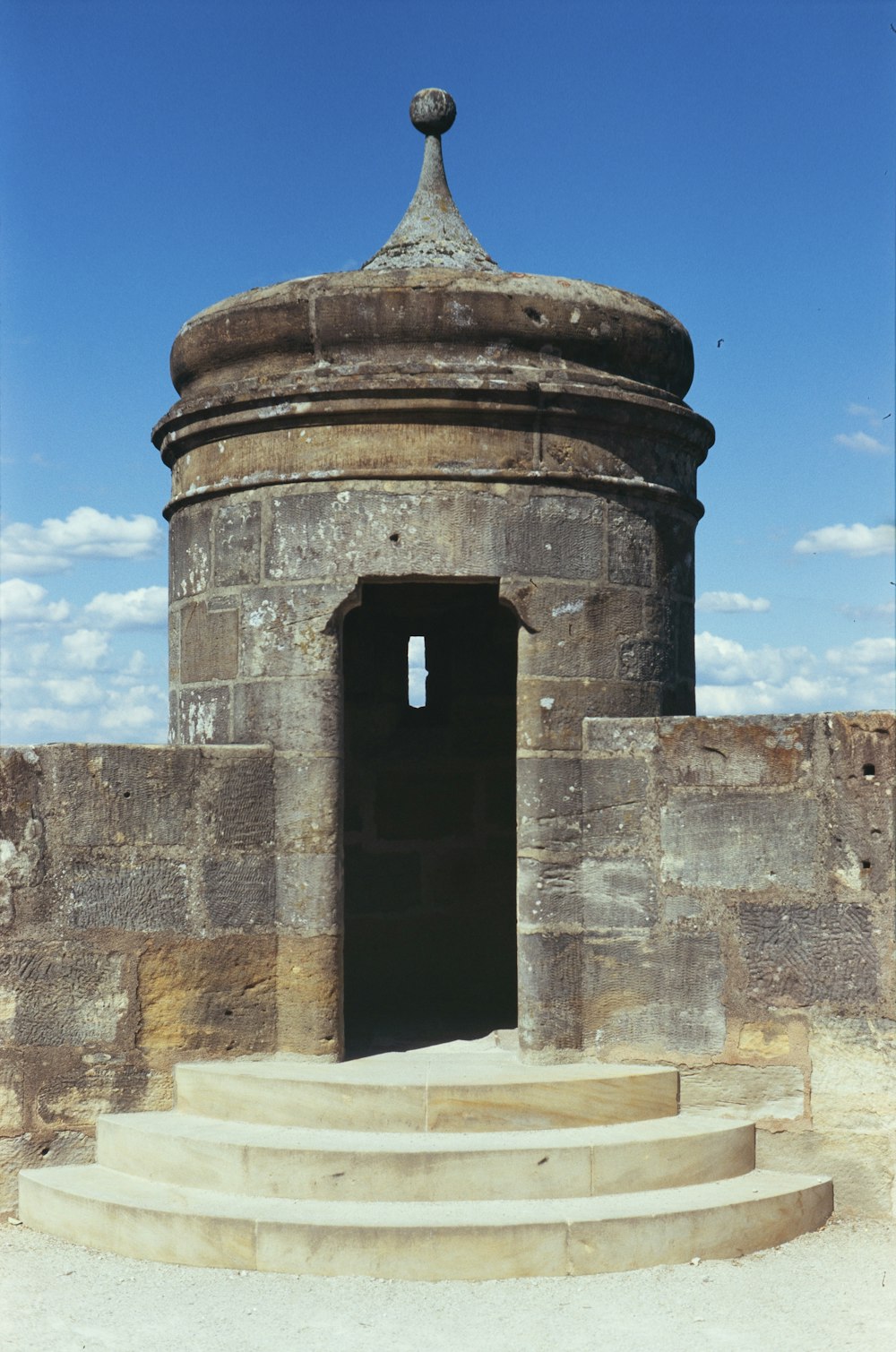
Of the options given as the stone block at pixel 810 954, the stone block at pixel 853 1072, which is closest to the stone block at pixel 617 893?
the stone block at pixel 810 954

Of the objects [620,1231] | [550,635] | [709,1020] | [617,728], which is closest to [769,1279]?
[620,1231]

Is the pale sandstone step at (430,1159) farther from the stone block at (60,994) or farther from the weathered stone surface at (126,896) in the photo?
the weathered stone surface at (126,896)

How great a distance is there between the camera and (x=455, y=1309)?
416cm

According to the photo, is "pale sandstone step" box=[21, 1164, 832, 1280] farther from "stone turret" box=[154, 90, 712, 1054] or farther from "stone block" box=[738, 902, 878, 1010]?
"stone turret" box=[154, 90, 712, 1054]

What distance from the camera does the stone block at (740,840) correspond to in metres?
5.00

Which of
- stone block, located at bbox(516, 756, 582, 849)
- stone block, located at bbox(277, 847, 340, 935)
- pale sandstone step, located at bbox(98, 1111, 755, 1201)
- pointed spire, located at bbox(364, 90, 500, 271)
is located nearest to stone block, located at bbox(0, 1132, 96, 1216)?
pale sandstone step, located at bbox(98, 1111, 755, 1201)

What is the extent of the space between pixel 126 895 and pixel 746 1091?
7.20 ft

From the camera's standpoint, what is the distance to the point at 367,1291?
4266 mm

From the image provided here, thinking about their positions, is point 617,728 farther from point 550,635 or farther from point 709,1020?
point 709,1020

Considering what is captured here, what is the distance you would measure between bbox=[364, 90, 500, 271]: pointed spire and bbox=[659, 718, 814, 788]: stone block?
73.5 inches

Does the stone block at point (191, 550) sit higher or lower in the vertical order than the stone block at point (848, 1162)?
higher

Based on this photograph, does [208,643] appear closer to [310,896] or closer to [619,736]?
[310,896]

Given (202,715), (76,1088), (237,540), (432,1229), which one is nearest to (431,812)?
(202,715)

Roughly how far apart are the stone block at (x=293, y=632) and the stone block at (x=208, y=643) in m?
0.10
